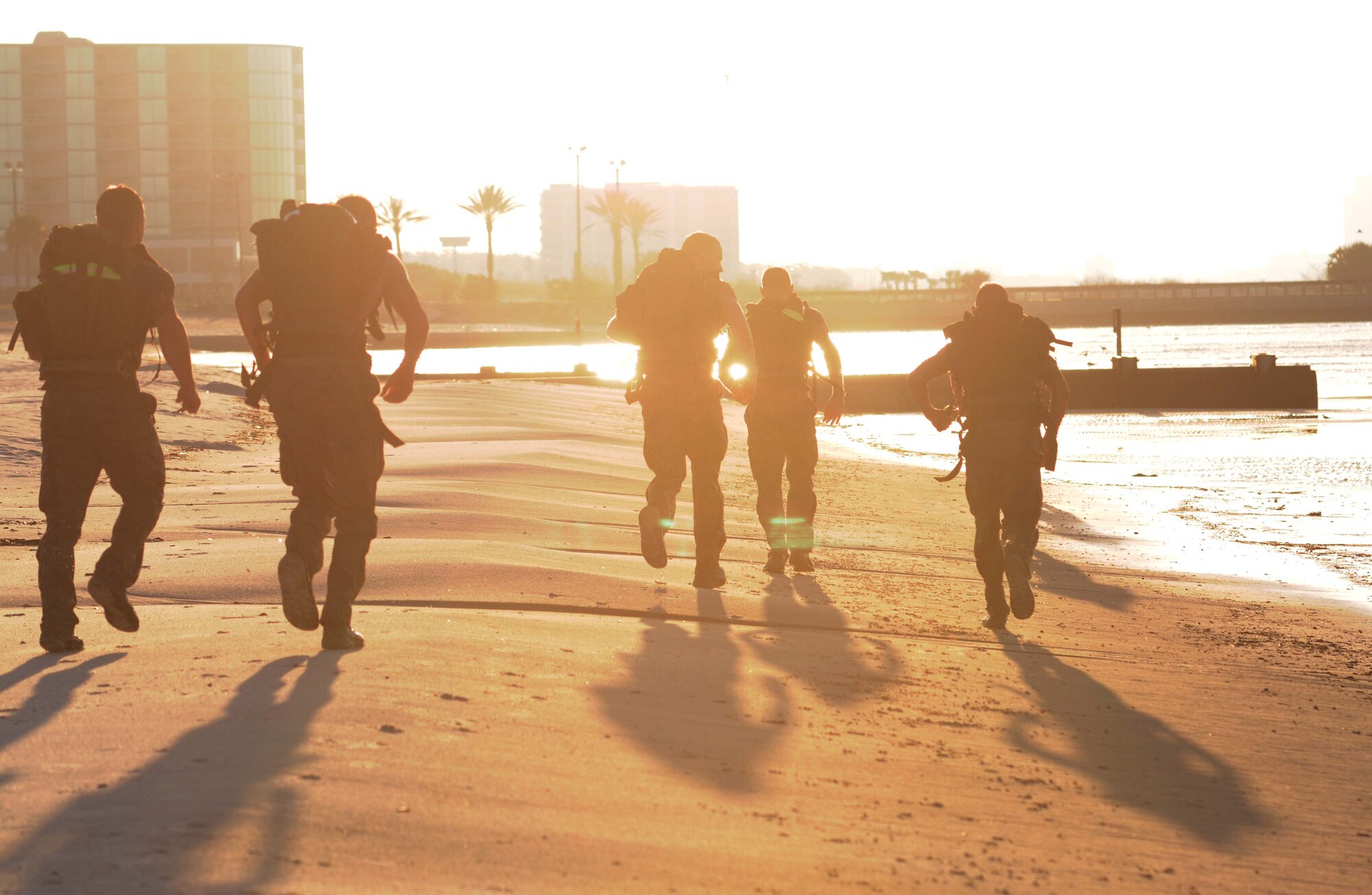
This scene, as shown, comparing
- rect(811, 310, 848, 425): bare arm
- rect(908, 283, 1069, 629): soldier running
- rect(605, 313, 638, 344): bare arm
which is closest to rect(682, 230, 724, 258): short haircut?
rect(605, 313, 638, 344): bare arm

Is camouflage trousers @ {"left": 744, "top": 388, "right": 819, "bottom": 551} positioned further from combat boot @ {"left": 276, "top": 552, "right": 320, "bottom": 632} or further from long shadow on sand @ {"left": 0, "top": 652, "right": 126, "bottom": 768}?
long shadow on sand @ {"left": 0, "top": 652, "right": 126, "bottom": 768}

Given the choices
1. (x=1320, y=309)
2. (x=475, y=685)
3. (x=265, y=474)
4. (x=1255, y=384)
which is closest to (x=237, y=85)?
(x=1320, y=309)

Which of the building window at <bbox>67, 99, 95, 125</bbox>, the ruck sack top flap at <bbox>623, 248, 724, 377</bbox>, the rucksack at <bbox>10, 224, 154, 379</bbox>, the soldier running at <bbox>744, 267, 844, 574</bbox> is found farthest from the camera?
the building window at <bbox>67, 99, 95, 125</bbox>

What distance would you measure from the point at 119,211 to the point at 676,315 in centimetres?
260

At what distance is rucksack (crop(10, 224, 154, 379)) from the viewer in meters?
5.40

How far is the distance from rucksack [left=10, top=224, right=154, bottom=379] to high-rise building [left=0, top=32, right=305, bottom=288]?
123 metres

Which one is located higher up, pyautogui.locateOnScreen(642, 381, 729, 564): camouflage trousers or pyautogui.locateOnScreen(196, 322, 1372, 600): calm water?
pyautogui.locateOnScreen(642, 381, 729, 564): camouflage trousers

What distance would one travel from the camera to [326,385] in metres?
5.12

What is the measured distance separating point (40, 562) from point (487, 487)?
241 inches

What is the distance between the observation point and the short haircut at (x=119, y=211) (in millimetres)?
5535

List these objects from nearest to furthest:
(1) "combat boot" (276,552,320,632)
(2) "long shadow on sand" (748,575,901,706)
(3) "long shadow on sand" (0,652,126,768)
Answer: (3) "long shadow on sand" (0,652,126,768), (1) "combat boot" (276,552,320,632), (2) "long shadow on sand" (748,575,901,706)

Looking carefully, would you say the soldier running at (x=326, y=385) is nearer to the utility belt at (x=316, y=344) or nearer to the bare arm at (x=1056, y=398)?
the utility belt at (x=316, y=344)

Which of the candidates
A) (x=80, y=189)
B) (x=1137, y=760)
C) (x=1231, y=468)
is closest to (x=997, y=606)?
(x=1137, y=760)

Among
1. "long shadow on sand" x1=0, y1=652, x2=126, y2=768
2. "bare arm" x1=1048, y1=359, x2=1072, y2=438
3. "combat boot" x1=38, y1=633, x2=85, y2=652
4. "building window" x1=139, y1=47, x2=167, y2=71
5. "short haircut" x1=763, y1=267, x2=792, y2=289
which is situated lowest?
"long shadow on sand" x1=0, y1=652, x2=126, y2=768
